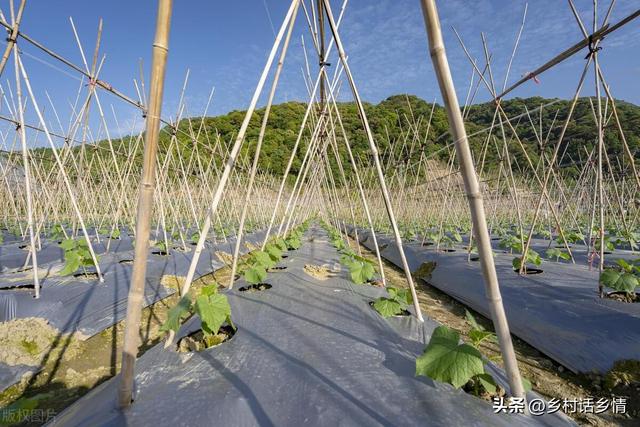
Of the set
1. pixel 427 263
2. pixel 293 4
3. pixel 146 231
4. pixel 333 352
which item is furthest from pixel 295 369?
pixel 427 263

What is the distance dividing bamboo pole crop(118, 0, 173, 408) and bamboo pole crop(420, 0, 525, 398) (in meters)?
1.29

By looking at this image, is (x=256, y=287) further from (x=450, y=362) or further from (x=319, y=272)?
(x=450, y=362)

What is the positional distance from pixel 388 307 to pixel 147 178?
2.72 m

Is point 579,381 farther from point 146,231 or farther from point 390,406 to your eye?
point 146,231

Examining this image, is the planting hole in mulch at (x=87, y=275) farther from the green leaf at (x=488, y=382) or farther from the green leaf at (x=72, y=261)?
the green leaf at (x=488, y=382)

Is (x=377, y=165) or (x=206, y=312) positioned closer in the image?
(x=206, y=312)

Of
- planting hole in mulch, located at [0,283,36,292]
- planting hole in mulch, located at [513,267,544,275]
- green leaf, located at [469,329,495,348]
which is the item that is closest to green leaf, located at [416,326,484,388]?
green leaf, located at [469,329,495,348]

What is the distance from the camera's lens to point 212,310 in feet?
8.59

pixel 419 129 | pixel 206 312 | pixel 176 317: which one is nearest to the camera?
pixel 176 317

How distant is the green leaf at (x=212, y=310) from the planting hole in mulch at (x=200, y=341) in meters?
0.11

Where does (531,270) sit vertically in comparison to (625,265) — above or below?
below

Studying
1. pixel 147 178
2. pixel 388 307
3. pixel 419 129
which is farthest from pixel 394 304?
pixel 419 129

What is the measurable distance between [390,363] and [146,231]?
74.3 inches

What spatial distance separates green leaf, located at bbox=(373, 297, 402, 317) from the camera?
3.40 m
